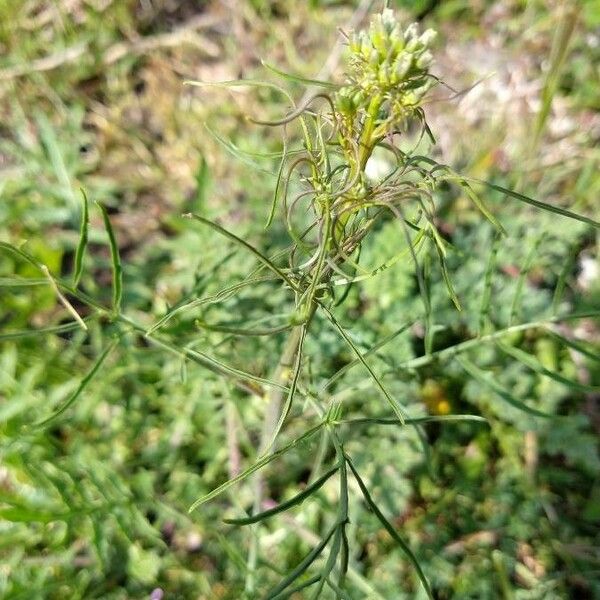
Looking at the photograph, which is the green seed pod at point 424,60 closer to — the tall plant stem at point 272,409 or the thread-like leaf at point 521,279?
the tall plant stem at point 272,409

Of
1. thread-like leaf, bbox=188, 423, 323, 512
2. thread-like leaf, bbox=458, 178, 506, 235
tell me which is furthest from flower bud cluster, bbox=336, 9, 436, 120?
thread-like leaf, bbox=188, 423, 323, 512

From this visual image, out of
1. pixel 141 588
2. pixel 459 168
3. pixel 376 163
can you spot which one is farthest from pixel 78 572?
pixel 459 168

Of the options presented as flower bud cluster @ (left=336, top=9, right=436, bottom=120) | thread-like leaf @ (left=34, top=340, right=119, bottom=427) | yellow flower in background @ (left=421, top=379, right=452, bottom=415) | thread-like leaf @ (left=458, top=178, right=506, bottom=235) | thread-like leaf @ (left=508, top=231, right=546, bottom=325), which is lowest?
thread-like leaf @ (left=34, top=340, right=119, bottom=427)

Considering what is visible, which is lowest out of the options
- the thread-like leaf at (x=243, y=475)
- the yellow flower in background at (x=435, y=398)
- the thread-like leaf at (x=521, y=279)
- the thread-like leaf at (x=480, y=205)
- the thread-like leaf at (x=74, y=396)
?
the thread-like leaf at (x=243, y=475)

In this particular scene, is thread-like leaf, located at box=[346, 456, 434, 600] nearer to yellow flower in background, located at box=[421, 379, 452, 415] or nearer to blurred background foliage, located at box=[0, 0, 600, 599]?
blurred background foliage, located at box=[0, 0, 600, 599]

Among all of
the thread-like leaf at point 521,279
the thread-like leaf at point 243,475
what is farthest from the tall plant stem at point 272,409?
the thread-like leaf at point 521,279

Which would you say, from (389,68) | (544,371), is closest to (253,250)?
(389,68)
